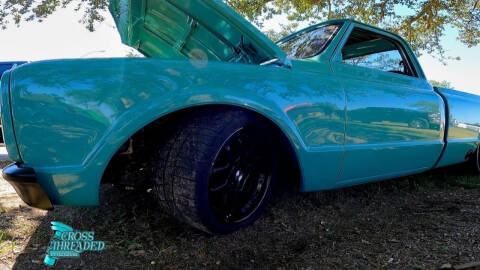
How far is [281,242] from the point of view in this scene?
1.83m

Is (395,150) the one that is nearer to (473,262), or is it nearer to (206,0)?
(473,262)

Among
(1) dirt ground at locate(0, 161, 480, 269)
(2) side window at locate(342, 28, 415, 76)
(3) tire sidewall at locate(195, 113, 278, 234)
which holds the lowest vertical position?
(1) dirt ground at locate(0, 161, 480, 269)

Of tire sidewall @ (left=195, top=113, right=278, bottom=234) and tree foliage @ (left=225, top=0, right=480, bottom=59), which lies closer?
tire sidewall @ (left=195, top=113, right=278, bottom=234)

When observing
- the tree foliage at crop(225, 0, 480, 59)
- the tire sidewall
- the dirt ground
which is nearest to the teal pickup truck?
the tire sidewall

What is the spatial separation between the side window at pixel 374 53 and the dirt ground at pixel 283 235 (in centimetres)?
123

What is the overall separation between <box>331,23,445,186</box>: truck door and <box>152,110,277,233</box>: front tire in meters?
0.65

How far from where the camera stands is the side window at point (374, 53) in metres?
2.77

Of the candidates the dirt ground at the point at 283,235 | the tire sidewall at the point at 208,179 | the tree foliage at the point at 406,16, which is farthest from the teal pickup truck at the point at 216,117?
the tree foliage at the point at 406,16

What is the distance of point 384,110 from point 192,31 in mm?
1672

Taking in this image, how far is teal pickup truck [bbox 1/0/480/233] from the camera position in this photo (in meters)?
1.40

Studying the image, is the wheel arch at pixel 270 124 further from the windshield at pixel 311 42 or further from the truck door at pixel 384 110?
the windshield at pixel 311 42

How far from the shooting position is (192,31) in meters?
2.54

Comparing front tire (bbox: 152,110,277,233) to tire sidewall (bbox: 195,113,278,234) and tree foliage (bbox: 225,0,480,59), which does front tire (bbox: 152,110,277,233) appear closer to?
tire sidewall (bbox: 195,113,278,234)

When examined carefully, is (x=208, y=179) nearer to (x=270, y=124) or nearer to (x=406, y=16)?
(x=270, y=124)
